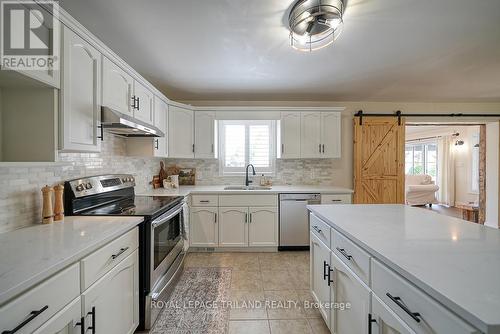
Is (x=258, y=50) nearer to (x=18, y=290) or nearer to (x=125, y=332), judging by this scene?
(x=18, y=290)

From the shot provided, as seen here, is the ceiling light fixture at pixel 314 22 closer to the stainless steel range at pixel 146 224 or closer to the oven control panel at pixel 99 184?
the stainless steel range at pixel 146 224

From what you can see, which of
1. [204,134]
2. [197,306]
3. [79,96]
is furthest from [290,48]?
[197,306]

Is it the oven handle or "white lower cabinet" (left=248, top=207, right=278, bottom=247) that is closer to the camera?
the oven handle

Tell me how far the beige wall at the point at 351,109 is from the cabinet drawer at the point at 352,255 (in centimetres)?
274

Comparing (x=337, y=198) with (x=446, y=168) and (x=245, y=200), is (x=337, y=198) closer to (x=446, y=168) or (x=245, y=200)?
(x=245, y=200)

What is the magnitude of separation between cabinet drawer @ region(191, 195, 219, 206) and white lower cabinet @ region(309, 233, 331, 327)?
1643 mm

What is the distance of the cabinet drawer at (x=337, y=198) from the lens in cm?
327

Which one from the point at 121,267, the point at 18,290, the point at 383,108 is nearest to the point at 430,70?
the point at 383,108

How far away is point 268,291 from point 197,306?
0.69 meters

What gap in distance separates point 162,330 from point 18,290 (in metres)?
1.29

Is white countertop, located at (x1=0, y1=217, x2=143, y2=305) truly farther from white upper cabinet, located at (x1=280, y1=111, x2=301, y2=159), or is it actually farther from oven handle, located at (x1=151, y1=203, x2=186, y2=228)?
white upper cabinet, located at (x1=280, y1=111, x2=301, y2=159)

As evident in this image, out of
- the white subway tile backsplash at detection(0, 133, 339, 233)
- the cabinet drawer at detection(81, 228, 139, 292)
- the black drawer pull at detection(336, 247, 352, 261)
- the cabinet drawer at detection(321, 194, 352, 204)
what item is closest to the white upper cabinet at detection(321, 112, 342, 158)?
the white subway tile backsplash at detection(0, 133, 339, 233)

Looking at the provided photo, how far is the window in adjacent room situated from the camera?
8.14m

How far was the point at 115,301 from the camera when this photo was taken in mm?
1363
